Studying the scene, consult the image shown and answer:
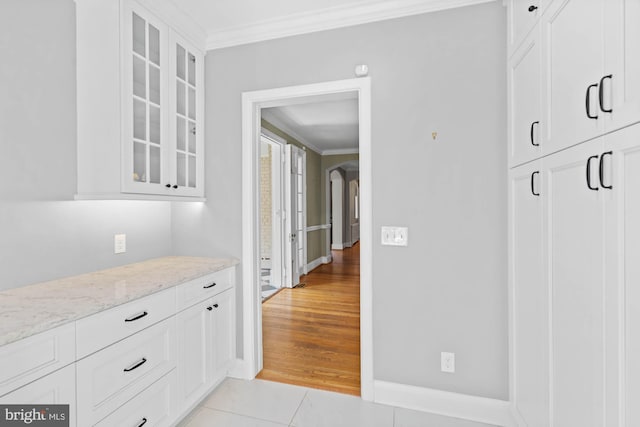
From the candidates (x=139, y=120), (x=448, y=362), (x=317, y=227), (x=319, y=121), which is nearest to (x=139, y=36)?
(x=139, y=120)

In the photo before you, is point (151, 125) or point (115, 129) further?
point (151, 125)

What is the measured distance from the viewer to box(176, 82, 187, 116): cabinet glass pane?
2.20 metres

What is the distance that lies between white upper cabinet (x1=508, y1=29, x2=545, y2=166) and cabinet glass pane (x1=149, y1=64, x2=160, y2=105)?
213cm

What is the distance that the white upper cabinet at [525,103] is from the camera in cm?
142

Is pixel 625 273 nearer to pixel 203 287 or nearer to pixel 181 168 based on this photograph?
pixel 203 287

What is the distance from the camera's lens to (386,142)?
82.0 inches

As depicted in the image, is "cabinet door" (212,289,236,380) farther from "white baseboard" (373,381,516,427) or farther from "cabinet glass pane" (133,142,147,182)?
"white baseboard" (373,381,516,427)

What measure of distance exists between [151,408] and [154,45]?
2.14m

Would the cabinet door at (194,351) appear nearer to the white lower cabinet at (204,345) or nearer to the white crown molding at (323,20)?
the white lower cabinet at (204,345)

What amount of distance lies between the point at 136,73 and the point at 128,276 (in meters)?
1.22

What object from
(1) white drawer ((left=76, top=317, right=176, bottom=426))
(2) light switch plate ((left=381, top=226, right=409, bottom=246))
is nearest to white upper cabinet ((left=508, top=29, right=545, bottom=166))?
(2) light switch plate ((left=381, top=226, right=409, bottom=246))

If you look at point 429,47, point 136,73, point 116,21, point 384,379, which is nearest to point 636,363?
point 384,379

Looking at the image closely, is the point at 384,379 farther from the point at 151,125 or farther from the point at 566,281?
the point at 151,125

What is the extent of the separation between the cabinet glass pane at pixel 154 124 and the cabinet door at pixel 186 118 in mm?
116
